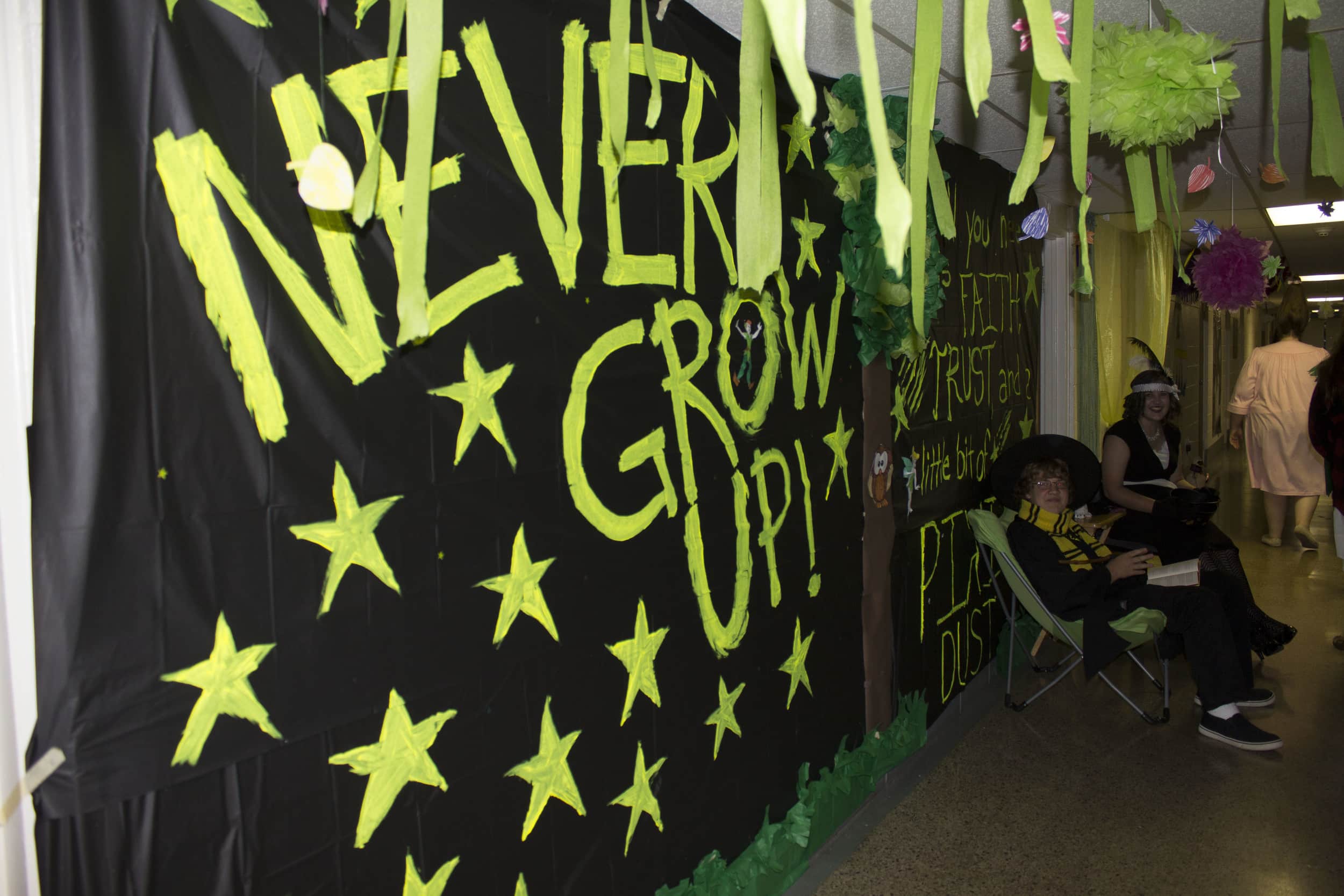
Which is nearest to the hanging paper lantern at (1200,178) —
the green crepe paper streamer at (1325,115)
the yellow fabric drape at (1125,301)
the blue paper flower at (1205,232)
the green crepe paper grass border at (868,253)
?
the green crepe paper grass border at (868,253)

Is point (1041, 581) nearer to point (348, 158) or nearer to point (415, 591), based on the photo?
point (415, 591)

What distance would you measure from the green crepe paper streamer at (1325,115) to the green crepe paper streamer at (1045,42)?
1.54 feet

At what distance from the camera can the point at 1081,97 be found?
83cm

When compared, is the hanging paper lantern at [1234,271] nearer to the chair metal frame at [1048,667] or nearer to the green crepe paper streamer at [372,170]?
the chair metal frame at [1048,667]

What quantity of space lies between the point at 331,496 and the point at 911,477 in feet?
7.17

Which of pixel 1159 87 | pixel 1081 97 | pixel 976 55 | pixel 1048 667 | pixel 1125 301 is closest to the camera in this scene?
pixel 976 55

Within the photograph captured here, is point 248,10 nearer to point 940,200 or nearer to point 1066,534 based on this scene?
point 940,200

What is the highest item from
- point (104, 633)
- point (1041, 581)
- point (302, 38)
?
point (302, 38)

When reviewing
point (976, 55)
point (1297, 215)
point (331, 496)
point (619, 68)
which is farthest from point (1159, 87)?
point (1297, 215)

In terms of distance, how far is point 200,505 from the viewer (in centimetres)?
108

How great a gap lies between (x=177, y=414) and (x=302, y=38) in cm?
51

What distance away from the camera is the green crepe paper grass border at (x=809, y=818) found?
80.4 inches

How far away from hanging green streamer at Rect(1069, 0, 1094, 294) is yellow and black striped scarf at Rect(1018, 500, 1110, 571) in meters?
2.62

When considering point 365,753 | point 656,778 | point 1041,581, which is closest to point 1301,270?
point 1041,581
